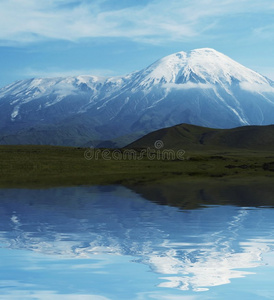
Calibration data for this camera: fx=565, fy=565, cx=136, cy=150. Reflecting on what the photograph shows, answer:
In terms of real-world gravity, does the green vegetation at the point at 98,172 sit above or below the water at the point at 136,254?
above

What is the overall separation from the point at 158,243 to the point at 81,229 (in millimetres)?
4767

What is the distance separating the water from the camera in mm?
13570

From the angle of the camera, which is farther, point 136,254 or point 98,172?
point 98,172

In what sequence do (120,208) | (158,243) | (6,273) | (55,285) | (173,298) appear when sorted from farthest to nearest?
(120,208) → (158,243) → (6,273) → (55,285) → (173,298)

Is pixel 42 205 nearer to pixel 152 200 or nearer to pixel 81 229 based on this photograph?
pixel 152 200

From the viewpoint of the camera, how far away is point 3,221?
26.0m

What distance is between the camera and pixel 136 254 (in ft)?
58.2

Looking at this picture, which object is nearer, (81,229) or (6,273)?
(6,273)

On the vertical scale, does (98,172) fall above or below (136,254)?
above

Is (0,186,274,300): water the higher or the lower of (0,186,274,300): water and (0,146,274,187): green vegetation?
the lower

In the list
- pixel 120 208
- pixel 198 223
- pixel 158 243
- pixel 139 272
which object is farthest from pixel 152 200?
pixel 139 272

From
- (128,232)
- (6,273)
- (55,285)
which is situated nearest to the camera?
(55,285)

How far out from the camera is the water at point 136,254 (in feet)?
44.5

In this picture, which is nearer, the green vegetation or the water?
the water
